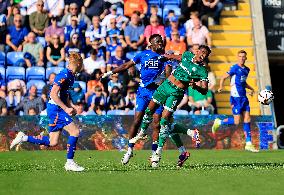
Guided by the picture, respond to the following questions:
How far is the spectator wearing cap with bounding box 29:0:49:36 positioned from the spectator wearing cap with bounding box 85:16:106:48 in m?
1.26

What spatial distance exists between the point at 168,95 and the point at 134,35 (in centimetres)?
929

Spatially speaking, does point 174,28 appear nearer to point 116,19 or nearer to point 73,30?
point 116,19

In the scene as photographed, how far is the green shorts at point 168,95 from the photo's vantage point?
1351 cm

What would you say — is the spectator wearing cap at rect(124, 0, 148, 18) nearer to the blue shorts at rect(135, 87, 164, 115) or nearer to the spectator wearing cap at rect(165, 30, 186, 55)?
the spectator wearing cap at rect(165, 30, 186, 55)

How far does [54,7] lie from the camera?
23.4 metres

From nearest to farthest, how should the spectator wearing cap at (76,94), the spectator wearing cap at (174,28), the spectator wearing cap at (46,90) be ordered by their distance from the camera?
the spectator wearing cap at (46,90), the spectator wearing cap at (76,94), the spectator wearing cap at (174,28)

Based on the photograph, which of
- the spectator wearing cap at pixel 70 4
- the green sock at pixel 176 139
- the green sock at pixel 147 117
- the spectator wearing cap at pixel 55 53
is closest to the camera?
the green sock at pixel 176 139

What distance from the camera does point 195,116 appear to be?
2038 centimetres

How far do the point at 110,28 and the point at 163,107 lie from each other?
9.04 metres

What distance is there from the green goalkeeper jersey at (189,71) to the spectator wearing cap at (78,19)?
958cm

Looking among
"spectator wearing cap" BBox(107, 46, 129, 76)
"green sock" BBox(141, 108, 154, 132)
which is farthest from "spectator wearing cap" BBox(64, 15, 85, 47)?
"green sock" BBox(141, 108, 154, 132)

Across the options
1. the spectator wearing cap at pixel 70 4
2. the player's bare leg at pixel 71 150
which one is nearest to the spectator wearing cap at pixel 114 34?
the spectator wearing cap at pixel 70 4

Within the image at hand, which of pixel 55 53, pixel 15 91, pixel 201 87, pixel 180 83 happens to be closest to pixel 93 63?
pixel 55 53

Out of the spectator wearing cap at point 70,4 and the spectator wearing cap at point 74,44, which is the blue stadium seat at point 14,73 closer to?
the spectator wearing cap at point 74,44
